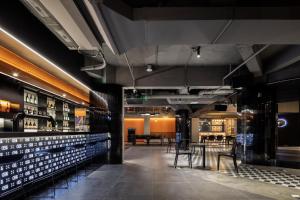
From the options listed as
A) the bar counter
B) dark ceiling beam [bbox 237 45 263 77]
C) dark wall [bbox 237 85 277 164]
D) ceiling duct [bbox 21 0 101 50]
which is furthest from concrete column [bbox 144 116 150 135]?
ceiling duct [bbox 21 0 101 50]

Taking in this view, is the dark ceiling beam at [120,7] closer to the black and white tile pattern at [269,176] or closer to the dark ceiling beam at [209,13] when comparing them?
the dark ceiling beam at [209,13]

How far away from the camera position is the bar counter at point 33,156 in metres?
3.60

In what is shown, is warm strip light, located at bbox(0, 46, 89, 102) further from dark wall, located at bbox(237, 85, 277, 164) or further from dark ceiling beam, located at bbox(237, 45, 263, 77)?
dark wall, located at bbox(237, 85, 277, 164)

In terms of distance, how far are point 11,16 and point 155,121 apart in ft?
75.5

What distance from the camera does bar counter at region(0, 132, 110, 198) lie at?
142 inches

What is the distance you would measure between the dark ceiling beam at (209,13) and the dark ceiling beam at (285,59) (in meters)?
2.98

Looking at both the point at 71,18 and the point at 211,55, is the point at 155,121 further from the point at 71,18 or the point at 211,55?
the point at 71,18

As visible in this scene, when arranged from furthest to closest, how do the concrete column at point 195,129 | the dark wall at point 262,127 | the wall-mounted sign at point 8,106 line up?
the concrete column at point 195,129
the dark wall at point 262,127
the wall-mounted sign at point 8,106

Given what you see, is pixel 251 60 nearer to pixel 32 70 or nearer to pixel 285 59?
pixel 285 59

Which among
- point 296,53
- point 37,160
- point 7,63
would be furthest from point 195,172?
point 7,63

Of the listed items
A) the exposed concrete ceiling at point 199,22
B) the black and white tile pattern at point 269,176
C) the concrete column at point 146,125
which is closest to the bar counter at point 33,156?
the exposed concrete ceiling at point 199,22

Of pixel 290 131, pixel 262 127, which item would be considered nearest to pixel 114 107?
pixel 262 127

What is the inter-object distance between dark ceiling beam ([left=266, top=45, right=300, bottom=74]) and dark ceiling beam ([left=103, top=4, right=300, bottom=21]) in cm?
298

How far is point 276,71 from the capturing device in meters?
8.32
